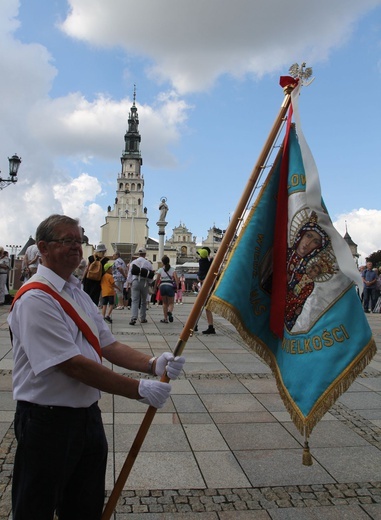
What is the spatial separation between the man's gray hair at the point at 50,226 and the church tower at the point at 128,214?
301 feet

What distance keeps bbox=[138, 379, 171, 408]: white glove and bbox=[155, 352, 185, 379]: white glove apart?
14cm

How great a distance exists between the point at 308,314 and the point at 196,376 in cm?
396

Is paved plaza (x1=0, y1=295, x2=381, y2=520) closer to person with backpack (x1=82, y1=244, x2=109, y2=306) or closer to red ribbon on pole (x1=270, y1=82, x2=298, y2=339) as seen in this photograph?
red ribbon on pole (x1=270, y1=82, x2=298, y2=339)

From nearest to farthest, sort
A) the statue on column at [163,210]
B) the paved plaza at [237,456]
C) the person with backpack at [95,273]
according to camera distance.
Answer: the paved plaza at [237,456] → the person with backpack at [95,273] → the statue on column at [163,210]

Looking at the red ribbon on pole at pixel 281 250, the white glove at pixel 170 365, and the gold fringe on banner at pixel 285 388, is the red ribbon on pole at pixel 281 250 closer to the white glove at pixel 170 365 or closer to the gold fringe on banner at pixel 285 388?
the gold fringe on banner at pixel 285 388

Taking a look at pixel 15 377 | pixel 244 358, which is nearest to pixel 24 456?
pixel 15 377

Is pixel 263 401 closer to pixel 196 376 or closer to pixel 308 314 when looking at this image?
pixel 196 376

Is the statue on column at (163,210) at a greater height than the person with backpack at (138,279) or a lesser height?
greater

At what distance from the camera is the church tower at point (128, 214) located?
10069 cm

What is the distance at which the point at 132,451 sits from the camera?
232 centimetres

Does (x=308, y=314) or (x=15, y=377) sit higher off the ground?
(x=308, y=314)

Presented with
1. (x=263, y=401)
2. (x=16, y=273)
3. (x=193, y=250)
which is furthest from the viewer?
(x=193, y=250)

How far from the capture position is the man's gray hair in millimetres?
2195

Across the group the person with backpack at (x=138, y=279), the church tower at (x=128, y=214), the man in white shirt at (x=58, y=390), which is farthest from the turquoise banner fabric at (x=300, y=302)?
the church tower at (x=128, y=214)
